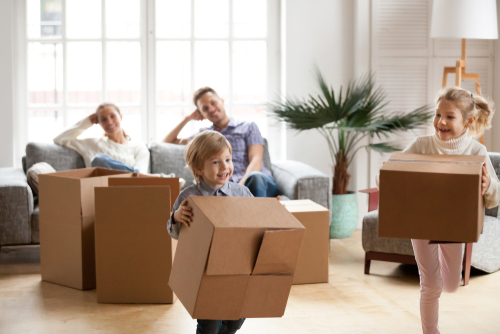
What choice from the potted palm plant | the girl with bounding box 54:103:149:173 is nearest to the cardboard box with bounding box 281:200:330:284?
the potted palm plant

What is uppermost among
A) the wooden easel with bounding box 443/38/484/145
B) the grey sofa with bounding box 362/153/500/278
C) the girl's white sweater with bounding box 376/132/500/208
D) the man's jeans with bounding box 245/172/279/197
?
the wooden easel with bounding box 443/38/484/145

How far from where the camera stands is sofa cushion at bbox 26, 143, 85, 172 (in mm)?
3426

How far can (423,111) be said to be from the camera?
154 inches

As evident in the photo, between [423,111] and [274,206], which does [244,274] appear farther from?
[423,111]

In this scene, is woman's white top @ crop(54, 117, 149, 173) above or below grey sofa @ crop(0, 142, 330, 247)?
above

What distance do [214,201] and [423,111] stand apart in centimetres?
284

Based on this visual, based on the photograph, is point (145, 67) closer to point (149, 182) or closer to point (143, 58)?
point (143, 58)

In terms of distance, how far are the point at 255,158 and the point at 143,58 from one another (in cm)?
129

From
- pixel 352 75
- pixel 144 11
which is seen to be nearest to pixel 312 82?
pixel 352 75

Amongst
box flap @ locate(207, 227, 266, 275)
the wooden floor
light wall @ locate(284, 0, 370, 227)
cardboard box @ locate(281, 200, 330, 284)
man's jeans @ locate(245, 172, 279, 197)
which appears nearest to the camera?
box flap @ locate(207, 227, 266, 275)

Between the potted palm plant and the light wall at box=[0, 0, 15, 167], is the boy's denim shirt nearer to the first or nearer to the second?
the potted palm plant

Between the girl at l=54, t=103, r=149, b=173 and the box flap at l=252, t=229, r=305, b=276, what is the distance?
2.13 m

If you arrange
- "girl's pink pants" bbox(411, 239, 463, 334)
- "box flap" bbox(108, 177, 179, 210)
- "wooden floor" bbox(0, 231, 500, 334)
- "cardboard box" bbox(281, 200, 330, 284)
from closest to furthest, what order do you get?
"girl's pink pants" bbox(411, 239, 463, 334) → "wooden floor" bbox(0, 231, 500, 334) → "box flap" bbox(108, 177, 179, 210) → "cardboard box" bbox(281, 200, 330, 284)

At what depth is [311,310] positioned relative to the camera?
7.78 feet
